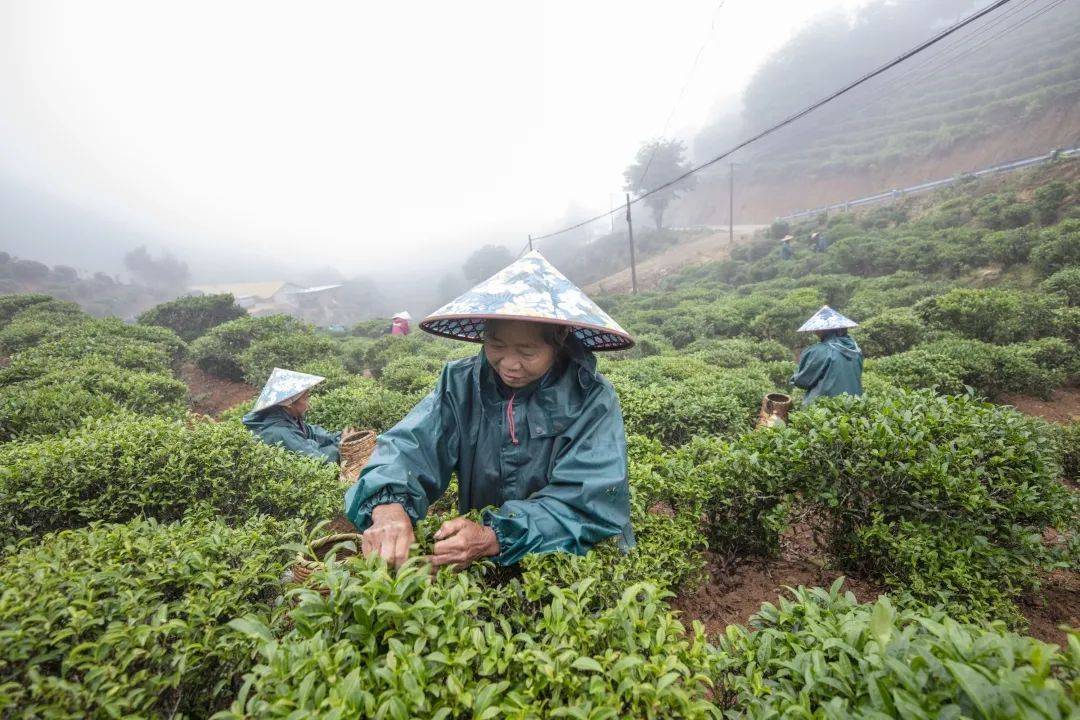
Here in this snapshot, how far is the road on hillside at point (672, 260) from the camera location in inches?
1316

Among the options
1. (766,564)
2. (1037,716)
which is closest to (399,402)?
(766,564)

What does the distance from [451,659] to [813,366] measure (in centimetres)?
558

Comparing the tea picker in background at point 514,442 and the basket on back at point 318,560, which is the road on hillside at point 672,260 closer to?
the tea picker in background at point 514,442

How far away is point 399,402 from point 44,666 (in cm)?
480

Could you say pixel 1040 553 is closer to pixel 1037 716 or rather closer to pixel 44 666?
pixel 1037 716

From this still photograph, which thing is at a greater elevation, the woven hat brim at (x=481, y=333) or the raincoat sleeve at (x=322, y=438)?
the woven hat brim at (x=481, y=333)

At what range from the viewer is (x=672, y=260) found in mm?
37156

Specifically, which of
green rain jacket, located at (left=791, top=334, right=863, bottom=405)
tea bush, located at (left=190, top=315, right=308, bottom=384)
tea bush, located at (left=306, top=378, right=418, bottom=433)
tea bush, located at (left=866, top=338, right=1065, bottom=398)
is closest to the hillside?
tea bush, located at (left=866, top=338, right=1065, bottom=398)

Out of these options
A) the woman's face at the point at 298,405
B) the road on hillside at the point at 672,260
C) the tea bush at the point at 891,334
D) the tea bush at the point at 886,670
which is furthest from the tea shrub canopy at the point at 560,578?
the road on hillside at the point at 672,260

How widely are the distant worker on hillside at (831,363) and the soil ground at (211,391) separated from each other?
927 cm

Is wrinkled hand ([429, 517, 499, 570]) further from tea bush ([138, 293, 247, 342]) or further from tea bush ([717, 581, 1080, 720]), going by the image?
tea bush ([138, 293, 247, 342])

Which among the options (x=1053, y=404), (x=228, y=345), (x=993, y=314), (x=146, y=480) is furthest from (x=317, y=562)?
(x=993, y=314)

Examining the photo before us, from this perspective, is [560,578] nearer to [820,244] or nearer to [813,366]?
[813,366]

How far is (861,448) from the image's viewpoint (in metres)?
2.69
